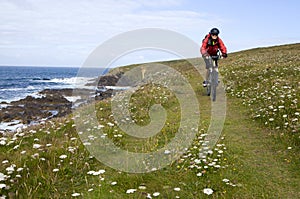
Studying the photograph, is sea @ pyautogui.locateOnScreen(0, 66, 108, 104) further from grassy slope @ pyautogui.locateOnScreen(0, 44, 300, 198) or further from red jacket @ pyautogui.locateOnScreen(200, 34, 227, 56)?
grassy slope @ pyautogui.locateOnScreen(0, 44, 300, 198)

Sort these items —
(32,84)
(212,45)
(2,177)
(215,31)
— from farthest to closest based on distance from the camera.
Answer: (32,84)
(212,45)
(215,31)
(2,177)

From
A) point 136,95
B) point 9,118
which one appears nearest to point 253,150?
point 136,95

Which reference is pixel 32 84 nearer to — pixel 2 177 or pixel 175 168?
pixel 2 177

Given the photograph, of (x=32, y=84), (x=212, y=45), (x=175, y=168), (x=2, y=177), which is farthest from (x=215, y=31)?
(x=32, y=84)

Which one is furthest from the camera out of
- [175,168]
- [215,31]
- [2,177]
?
[215,31]

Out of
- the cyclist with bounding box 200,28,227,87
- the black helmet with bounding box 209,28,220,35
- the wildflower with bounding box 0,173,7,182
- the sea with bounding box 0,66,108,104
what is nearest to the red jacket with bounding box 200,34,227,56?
the cyclist with bounding box 200,28,227,87

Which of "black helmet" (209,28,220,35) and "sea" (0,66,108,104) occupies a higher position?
"black helmet" (209,28,220,35)

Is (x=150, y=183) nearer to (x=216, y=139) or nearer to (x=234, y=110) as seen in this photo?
(x=216, y=139)

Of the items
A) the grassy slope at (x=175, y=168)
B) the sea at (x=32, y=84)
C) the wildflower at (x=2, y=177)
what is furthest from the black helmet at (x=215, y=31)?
the wildflower at (x=2, y=177)

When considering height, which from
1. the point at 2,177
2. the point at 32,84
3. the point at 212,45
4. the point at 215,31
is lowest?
the point at 32,84

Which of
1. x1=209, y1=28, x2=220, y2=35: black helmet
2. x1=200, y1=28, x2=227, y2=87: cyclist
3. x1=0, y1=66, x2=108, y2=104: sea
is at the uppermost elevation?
x1=209, y1=28, x2=220, y2=35: black helmet

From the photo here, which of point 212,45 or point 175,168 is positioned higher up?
point 212,45

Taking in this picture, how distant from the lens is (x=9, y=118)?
26578mm

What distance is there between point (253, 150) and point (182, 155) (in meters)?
2.23
